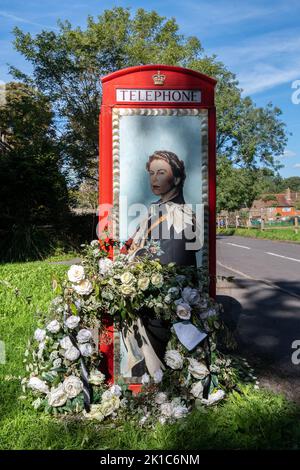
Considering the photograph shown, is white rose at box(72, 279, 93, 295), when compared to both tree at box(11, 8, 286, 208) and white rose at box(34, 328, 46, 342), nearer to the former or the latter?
white rose at box(34, 328, 46, 342)

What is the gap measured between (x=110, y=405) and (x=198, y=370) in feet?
2.22

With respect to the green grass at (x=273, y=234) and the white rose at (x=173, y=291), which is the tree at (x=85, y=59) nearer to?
the green grass at (x=273, y=234)

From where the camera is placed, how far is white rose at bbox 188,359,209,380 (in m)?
3.55

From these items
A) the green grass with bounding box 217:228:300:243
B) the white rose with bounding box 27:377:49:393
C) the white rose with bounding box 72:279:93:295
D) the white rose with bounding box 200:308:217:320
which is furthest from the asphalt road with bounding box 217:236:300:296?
the green grass with bounding box 217:228:300:243

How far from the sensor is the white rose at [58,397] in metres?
3.49

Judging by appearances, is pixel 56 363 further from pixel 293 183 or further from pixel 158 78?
pixel 293 183

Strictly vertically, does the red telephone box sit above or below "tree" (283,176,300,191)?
below

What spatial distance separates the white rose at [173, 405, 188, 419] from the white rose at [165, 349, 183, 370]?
0.96 ft

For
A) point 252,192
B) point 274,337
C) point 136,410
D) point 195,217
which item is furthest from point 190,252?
point 252,192

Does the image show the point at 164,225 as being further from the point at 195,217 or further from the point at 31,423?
the point at 31,423

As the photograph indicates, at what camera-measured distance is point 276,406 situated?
3619 mm

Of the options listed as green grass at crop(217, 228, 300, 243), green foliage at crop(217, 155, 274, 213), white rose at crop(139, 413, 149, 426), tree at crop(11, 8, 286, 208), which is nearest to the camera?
white rose at crop(139, 413, 149, 426)
